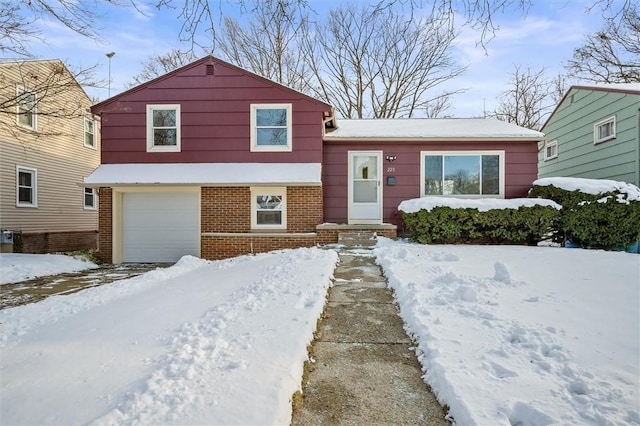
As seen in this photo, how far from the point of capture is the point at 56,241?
14508 millimetres

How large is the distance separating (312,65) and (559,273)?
18849mm

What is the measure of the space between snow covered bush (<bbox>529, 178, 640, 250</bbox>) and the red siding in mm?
2059

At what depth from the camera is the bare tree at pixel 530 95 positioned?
22.3m

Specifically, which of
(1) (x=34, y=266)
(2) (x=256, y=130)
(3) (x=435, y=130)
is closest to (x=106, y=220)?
(1) (x=34, y=266)

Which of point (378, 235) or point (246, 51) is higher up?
point (246, 51)

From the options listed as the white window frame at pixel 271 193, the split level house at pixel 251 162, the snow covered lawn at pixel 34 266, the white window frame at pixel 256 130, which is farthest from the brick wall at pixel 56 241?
the white window frame at pixel 256 130

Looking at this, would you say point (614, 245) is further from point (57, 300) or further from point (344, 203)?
point (57, 300)

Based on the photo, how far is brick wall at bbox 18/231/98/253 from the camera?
43.5 ft

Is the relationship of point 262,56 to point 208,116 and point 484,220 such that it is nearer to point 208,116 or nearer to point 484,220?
point 208,116

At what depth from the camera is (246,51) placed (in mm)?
20938

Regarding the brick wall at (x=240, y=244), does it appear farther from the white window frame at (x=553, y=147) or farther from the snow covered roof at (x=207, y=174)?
the white window frame at (x=553, y=147)

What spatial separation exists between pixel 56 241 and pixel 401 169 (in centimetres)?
1350

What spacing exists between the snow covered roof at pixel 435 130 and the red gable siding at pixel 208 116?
37.5 inches

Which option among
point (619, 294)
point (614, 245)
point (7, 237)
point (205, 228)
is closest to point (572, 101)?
point (614, 245)
